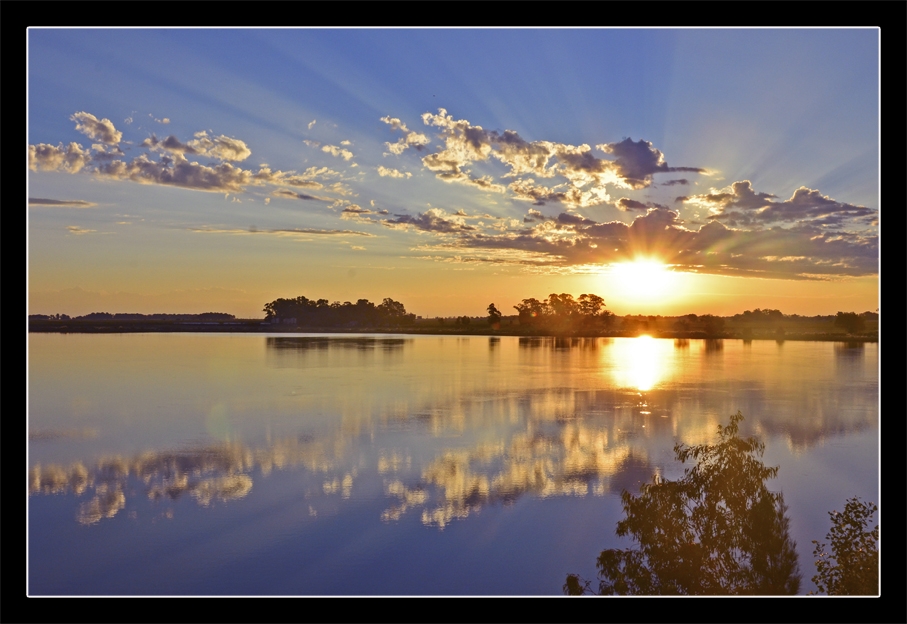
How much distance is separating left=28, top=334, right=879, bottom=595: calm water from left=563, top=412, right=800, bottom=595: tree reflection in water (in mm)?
5021

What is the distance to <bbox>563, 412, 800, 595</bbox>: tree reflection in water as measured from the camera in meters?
11.0

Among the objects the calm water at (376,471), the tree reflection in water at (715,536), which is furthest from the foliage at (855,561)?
the calm water at (376,471)

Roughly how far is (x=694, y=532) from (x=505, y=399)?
99.0 feet

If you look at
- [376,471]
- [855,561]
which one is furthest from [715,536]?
[376,471]

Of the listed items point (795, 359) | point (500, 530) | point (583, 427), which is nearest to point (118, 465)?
point (500, 530)

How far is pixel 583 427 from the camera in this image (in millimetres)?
33219

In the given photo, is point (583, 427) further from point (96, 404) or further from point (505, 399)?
point (96, 404)

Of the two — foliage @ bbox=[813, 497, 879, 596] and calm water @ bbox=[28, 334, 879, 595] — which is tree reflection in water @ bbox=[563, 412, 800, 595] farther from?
calm water @ bbox=[28, 334, 879, 595]

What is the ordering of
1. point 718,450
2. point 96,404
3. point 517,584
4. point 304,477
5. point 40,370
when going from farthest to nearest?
point 40,370, point 96,404, point 304,477, point 517,584, point 718,450

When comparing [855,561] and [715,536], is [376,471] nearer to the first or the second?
[715,536]

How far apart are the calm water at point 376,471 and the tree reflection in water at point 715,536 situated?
16.5 feet

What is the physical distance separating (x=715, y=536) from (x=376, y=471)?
52.9 feet
